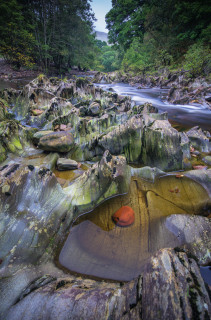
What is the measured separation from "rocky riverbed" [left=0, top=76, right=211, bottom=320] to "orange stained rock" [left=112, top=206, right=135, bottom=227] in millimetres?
45

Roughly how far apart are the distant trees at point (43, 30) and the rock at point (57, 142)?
1955cm

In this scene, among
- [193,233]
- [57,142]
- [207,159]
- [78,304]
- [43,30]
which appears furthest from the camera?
[43,30]

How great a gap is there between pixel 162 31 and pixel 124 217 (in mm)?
39271

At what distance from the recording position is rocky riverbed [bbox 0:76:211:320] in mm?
802

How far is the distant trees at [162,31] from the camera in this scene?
19891 mm

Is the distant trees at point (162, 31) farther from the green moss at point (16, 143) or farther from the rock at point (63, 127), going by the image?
the green moss at point (16, 143)

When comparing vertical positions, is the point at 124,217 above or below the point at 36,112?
below

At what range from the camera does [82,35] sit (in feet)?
75.0

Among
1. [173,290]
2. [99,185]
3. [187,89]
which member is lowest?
[99,185]

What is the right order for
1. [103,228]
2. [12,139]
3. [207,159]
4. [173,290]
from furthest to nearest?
[207,159] < [12,139] < [103,228] < [173,290]

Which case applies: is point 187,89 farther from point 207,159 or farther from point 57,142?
point 57,142

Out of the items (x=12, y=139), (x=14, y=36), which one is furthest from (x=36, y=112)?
(x=14, y=36)

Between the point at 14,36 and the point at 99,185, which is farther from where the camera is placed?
the point at 14,36

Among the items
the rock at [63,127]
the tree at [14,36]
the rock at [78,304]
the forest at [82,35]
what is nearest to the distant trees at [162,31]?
the forest at [82,35]
